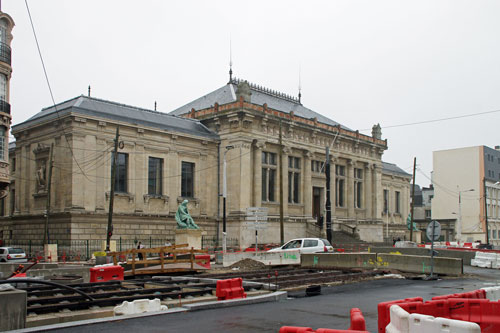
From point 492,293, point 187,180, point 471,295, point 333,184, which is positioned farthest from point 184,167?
point 471,295

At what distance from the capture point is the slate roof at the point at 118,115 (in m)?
40.1

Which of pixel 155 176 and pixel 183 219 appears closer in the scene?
pixel 183 219

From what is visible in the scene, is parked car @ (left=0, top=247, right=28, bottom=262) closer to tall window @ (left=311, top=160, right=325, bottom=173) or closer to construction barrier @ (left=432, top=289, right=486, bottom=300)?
tall window @ (left=311, top=160, right=325, bottom=173)

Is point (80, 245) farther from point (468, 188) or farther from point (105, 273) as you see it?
point (468, 188)

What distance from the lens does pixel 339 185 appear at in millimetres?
58750

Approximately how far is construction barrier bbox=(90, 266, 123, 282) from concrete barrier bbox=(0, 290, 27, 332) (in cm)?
883

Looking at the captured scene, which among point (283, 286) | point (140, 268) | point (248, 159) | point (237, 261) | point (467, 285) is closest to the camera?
point (283, 286)

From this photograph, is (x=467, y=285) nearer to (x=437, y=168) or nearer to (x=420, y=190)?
(x=437, y=168)

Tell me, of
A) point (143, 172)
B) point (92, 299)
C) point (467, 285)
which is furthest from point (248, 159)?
point (92, 299)

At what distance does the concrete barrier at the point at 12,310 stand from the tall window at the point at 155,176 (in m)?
33.3

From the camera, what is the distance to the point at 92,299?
43.7ft

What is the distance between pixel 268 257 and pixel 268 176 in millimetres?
20275

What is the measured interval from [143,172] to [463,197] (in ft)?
226

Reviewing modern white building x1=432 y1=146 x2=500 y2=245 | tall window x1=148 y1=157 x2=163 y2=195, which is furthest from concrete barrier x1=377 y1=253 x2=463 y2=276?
modern white building x1=432 y1=146 x2=500 y2=245
